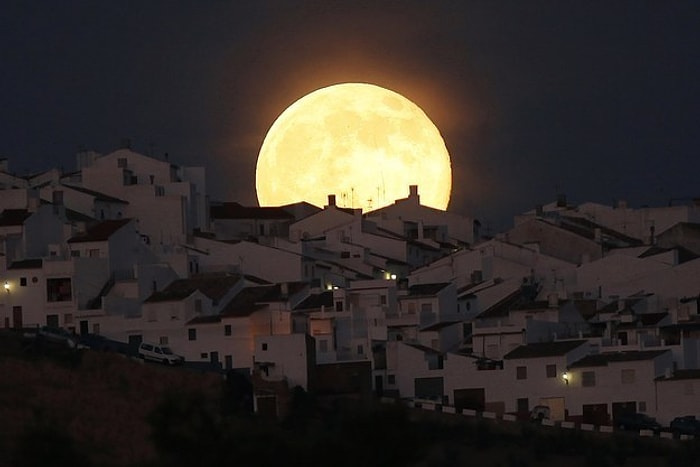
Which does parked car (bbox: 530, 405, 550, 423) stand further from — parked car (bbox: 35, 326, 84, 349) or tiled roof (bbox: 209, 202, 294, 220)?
tiled roof (bbox: 209, 202, 294, 220)

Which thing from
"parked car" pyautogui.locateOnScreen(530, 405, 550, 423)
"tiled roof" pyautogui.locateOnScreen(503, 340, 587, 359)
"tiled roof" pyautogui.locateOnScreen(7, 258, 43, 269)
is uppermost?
"tiled roof" pyautogui.locateOnScreen(7, 258, 43, 269)

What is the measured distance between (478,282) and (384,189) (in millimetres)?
20991

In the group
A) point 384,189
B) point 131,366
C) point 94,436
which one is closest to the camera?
point 94,436

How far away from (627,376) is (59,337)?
14.6m

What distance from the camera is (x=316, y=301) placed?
285 feet

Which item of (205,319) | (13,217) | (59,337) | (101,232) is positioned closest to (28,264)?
(101,232)

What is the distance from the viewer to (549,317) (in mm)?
85125

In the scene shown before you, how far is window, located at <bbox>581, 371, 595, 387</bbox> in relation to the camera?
7956 centimetres

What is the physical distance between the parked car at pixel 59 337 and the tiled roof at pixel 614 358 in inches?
498

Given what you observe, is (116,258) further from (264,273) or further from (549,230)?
(549,230)

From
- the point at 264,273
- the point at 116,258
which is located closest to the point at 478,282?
the point at 264,273

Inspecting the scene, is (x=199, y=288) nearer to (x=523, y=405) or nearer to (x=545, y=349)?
(x=545, y=349)

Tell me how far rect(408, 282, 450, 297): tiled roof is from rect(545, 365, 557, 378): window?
8152 millimetres

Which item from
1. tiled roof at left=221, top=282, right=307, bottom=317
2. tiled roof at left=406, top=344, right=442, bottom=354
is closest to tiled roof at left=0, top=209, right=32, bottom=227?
tiled roof at left=221, top=282, right=307, bottom=317
